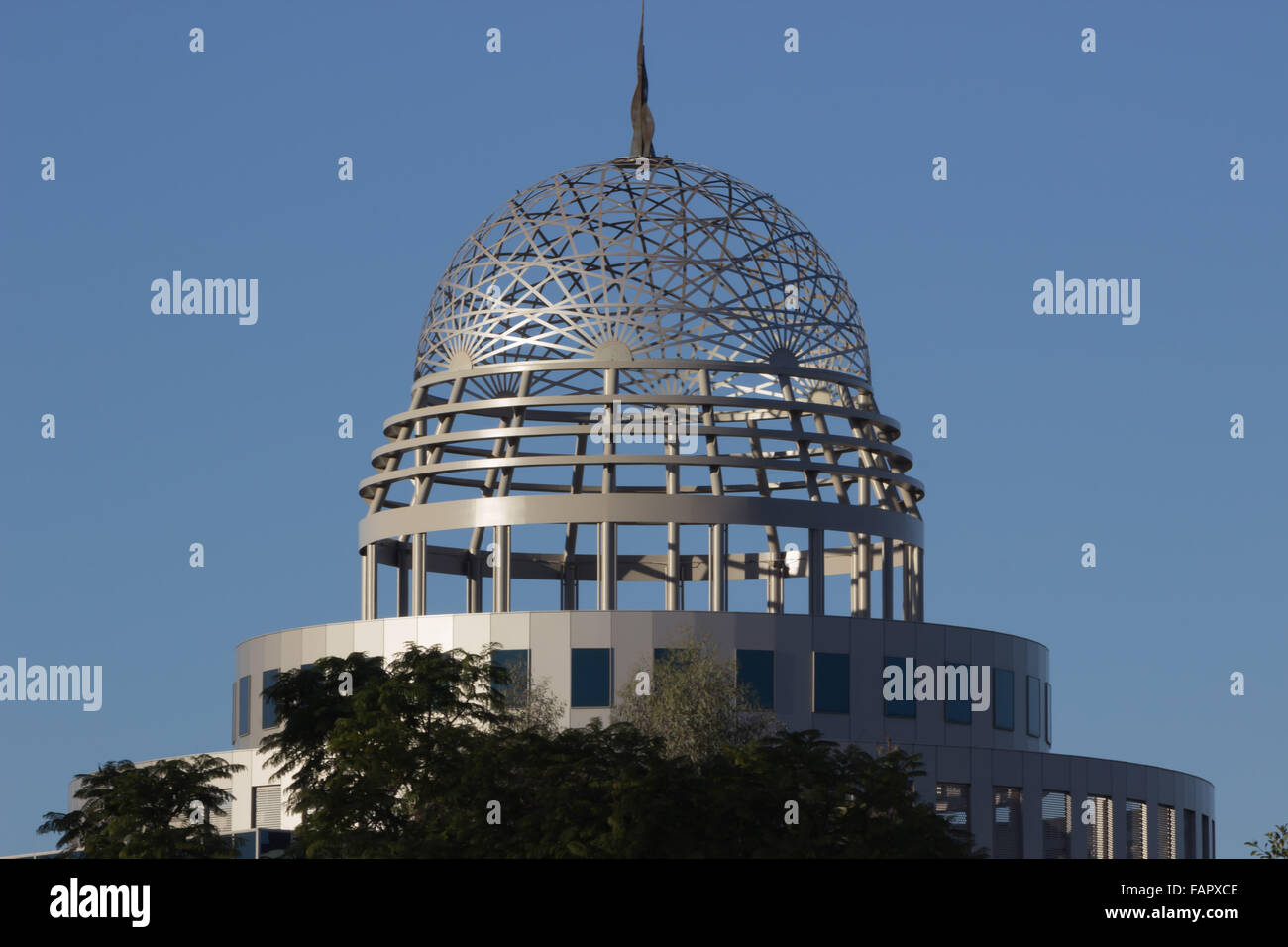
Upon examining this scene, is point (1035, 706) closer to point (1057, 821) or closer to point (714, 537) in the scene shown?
point (1057, 821)

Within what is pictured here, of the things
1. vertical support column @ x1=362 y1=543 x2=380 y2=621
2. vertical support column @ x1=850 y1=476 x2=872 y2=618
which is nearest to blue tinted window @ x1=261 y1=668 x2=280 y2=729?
vertical support column @ x1=362 y1=543 x2=380 y2=621

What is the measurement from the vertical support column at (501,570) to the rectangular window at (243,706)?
393 inches

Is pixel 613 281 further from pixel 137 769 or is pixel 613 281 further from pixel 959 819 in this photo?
pixel 137 769

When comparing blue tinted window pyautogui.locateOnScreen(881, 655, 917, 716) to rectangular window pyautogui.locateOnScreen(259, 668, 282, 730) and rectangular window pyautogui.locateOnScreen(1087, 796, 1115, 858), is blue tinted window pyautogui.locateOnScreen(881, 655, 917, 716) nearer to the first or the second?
rectangular window pyautogui.locateOnScreen(1087, 796, 1115, 858)

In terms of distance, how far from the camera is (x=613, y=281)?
7912 centimetres

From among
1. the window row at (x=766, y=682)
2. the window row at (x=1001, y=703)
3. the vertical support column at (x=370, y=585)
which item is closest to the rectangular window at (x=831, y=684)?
the window row at (x=766, y=682)

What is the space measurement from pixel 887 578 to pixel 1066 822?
10.1 metres

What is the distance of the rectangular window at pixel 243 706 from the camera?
271 feet

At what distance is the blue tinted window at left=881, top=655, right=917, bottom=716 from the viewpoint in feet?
252

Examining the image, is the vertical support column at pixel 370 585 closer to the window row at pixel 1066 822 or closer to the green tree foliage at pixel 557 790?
the window row at pixel 1066 822

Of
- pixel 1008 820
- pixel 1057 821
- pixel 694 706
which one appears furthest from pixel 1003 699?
pixel 694 706

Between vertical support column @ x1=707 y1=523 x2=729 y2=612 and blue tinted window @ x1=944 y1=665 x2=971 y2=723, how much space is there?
25.2 feet
